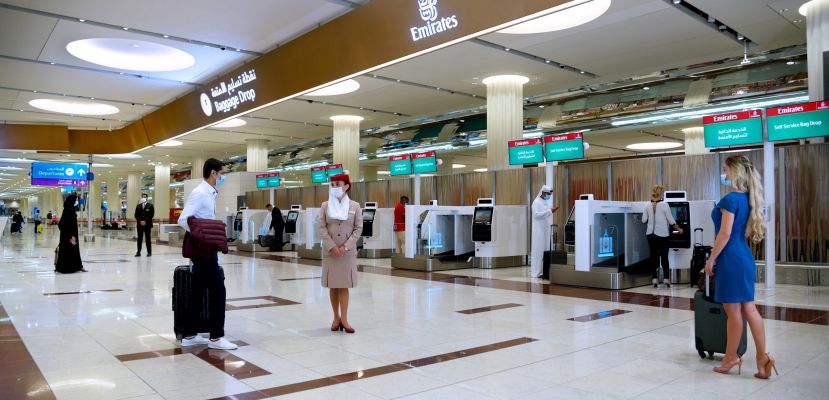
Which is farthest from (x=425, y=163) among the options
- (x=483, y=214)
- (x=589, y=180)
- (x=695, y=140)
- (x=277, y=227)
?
(x=695, y=140)

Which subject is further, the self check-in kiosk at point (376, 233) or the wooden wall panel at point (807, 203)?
the self check-in kiosk at point (376, 233)

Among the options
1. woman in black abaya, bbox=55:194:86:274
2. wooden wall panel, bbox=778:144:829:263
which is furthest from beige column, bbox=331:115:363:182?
wooden wall panel, bbox=778:144:829:263

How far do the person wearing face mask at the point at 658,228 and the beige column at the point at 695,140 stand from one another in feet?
32.8

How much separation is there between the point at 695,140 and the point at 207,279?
17414 millimetres

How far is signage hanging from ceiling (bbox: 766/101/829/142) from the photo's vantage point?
8.34 meters

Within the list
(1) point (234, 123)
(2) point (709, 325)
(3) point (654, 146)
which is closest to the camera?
(2) point (709, 325)

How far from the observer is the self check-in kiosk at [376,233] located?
52.1 feet

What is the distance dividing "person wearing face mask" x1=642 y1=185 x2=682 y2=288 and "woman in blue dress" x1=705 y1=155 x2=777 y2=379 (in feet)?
17.7

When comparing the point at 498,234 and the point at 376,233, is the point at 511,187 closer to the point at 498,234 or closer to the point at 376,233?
the point at 498,234

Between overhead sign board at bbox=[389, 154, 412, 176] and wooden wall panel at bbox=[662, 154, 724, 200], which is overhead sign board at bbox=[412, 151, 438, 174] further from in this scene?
wooden wall panel at bbox=[662, 154, 724, 200]

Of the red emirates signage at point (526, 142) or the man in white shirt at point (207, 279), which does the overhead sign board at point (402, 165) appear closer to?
the red emirates signage at point (526, 142)

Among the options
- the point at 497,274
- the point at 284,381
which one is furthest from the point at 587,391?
the point at 497,274

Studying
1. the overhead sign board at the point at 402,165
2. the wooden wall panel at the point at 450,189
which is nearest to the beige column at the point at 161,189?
the wooden wall panel at the point at 450,189

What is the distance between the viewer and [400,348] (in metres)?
4.86
